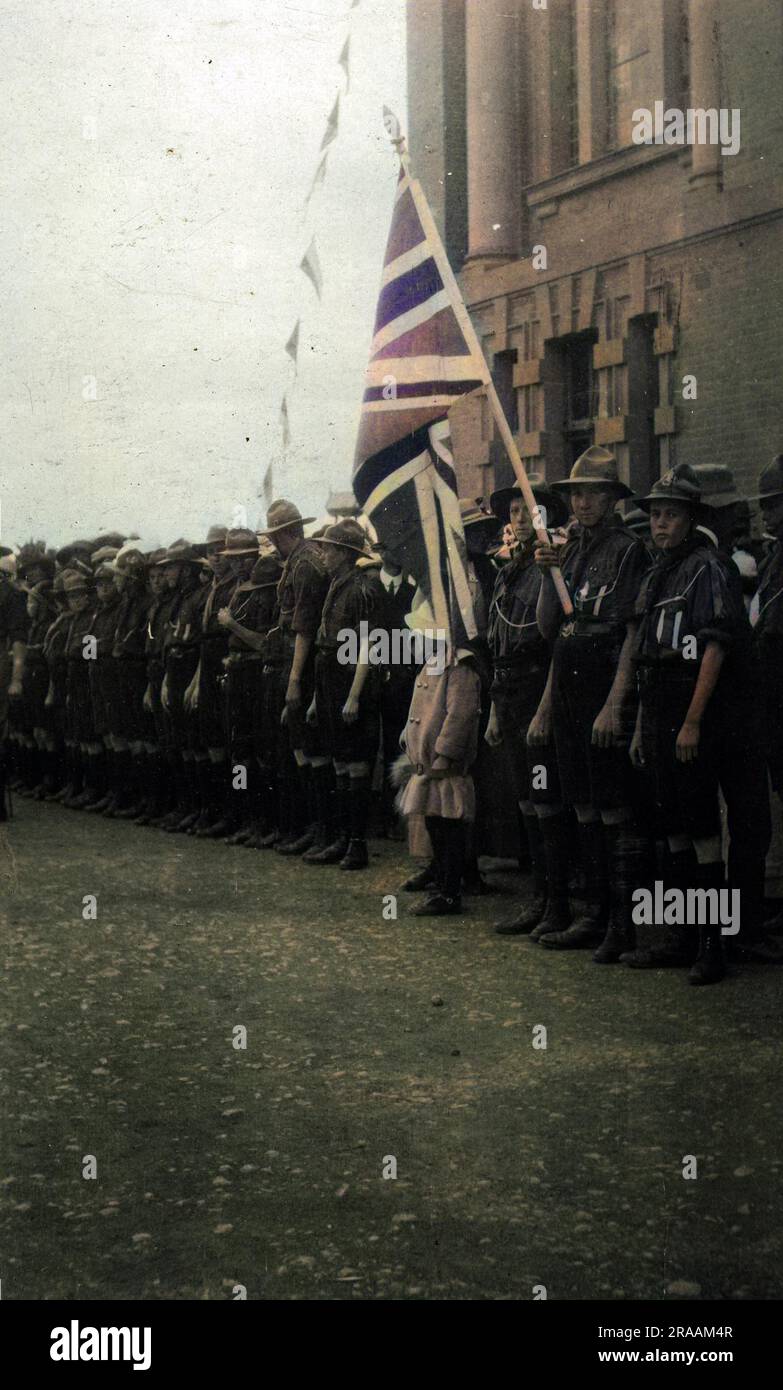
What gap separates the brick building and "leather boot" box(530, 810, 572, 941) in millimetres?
5333

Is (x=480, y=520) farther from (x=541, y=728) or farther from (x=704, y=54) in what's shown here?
(x=704, y=54)

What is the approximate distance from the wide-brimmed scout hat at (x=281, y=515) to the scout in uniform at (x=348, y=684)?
Result: 81 centimetres

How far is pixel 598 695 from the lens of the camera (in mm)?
8094

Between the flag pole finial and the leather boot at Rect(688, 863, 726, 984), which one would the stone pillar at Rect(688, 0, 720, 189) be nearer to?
the flag pole finial

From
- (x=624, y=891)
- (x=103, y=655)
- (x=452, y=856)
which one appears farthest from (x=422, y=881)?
(x=103, y=655)

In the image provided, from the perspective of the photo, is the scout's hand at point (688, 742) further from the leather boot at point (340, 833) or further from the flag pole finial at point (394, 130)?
the leather boot at point (340, 833)

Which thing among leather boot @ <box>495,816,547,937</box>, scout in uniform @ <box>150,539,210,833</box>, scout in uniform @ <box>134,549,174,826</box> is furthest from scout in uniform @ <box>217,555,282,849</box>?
leather boot @ <box>495,816,547,937</box>

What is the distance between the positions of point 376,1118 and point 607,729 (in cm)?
295

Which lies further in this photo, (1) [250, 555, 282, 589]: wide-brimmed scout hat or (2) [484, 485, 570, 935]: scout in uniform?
(1) [250, 555, 282, 589]: wide-brimmed scout hat

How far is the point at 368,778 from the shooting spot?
11422 millimetres

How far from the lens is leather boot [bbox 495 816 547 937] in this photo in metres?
8.67

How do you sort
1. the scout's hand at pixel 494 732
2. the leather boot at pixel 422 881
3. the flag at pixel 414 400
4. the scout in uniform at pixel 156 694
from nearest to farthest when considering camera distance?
the flag at pixel 414 400 → the scout's hand at pixel 494 732 → the leather boot at pixel 422 881 → the scout in uniform at pixel 156 694

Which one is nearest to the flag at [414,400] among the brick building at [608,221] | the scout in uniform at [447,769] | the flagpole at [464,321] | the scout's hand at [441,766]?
the flagpole at [464,321]

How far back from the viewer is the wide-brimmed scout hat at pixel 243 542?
13.2 metres
